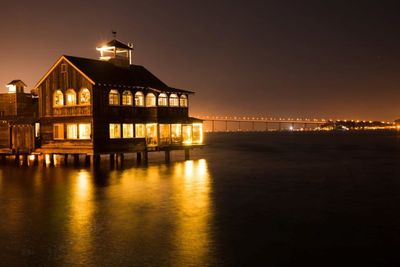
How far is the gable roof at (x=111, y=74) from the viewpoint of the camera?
136 feet

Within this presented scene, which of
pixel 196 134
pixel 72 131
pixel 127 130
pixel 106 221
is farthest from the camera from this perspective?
pixel 196 134

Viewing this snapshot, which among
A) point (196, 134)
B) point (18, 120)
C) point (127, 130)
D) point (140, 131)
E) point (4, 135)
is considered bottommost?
point (196, 134)

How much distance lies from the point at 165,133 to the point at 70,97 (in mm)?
10653

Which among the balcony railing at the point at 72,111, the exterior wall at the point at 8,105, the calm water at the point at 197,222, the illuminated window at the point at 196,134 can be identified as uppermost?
the exterior wall at the point at 8,105

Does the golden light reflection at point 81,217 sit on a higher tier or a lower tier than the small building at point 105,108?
lower

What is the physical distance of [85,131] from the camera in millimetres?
41500

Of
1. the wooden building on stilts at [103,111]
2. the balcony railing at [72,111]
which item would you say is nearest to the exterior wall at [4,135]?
the wooden building on stilts at [103,111]

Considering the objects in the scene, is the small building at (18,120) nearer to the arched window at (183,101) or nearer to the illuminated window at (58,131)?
the illuminated window at (58,131)

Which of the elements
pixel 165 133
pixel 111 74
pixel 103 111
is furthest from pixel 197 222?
pixel 165 133

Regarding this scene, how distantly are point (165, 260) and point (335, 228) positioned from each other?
25.1 feet

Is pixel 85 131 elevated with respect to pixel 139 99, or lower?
lower

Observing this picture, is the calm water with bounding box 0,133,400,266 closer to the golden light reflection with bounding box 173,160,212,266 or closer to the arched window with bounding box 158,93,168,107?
the golden light reflection with bounding box 173,160,212,266

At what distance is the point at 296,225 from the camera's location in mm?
A: 18562

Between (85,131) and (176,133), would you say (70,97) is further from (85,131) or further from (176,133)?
(176,133)
